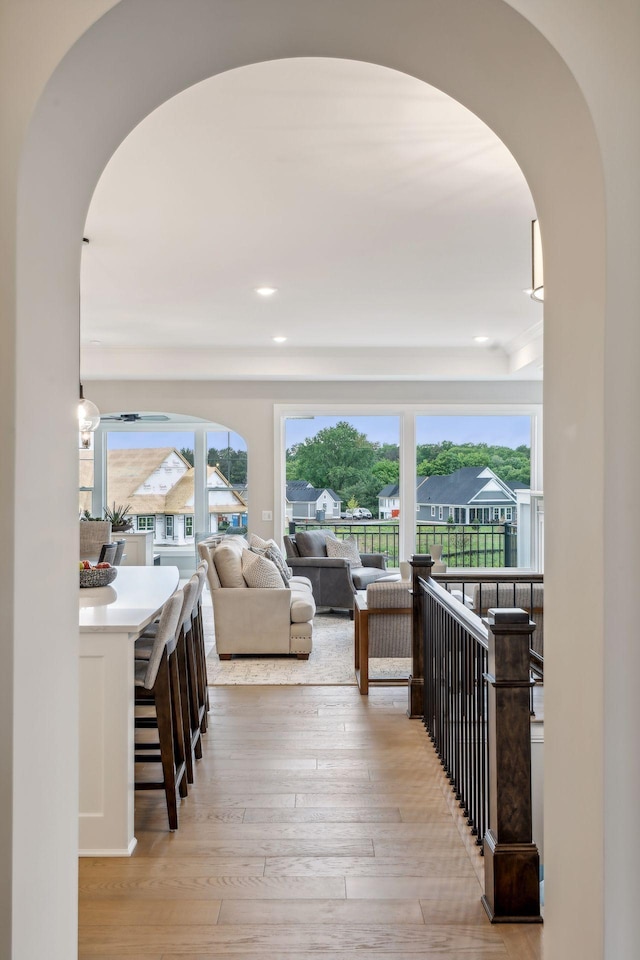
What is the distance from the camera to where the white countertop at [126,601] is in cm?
280

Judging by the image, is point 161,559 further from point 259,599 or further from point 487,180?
point 487,180

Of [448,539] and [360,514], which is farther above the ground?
[360,514]

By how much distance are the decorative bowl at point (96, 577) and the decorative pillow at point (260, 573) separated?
1.86 m

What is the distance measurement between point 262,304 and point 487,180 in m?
2.81

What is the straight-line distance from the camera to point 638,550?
1.20 metres

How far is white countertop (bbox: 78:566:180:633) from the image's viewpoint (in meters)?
2.80

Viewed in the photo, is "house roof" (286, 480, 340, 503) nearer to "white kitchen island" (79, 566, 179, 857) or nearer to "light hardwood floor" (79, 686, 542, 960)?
"light hardwood floor" (79, 686, 542, 960)

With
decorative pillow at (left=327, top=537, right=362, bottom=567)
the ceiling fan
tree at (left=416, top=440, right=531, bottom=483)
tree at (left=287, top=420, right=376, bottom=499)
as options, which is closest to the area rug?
decorative pillow at (left=327, top=537, right=362, bottom=567)

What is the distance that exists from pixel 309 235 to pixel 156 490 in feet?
Answer: 19.6

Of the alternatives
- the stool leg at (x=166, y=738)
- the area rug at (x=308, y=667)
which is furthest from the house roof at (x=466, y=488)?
the stool leg at (x=166, y=738)

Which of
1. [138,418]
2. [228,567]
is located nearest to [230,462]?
[138,418]

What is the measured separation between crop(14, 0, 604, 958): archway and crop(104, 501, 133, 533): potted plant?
7658mm

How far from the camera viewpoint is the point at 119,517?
9219 millimetres

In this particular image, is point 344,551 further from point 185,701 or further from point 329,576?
point 185,701
